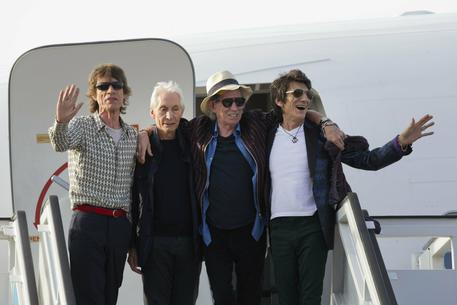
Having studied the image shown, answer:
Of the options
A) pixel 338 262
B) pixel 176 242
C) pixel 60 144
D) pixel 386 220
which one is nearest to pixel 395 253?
pixel 386 220

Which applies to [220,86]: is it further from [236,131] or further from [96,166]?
[96,166]

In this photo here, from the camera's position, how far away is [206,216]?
21.8ft

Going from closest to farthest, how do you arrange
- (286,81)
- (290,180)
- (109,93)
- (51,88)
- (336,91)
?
(109,93), (290,180), (286,81), (51,88), (336,91)

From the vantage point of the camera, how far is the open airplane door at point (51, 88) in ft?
28.3

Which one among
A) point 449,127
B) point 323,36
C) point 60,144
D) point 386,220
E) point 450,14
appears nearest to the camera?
point 60,144

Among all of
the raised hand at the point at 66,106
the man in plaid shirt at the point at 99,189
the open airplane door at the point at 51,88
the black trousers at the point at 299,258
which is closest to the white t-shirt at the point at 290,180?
the black trousers at the point at 299,258

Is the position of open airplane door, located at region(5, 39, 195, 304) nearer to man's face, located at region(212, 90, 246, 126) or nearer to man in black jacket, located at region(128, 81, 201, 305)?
man's face, located at region(212, 90, 246, 126)

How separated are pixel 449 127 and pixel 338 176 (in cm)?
313

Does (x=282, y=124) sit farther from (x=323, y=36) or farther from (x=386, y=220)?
(x=323, y=36)

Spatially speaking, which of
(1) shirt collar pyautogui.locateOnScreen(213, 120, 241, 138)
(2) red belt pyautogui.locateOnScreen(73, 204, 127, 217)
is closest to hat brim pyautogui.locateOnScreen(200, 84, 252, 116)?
(1) shirt collar pyautogui.locateOnScreen(213, 120, 241, 138)

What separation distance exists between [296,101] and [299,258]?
39.2 inches

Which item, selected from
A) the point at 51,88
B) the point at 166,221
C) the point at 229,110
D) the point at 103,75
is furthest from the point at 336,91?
the point at 103,75

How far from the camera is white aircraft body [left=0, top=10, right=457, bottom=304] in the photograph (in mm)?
8703

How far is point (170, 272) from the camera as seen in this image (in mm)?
6574
